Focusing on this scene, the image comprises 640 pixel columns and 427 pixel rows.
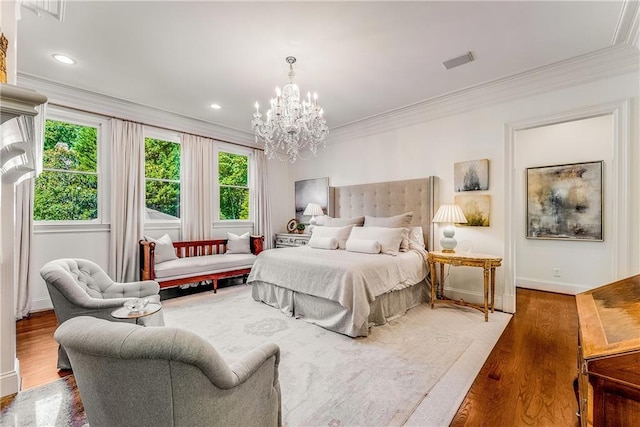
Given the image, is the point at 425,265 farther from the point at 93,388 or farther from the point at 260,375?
the point at 93,388

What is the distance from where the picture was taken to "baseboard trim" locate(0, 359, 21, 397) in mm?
1830

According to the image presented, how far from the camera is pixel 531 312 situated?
3.40 meters

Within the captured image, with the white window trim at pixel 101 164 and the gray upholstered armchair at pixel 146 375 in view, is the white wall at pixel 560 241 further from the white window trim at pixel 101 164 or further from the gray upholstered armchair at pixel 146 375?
the white window trim at pixel 101 164

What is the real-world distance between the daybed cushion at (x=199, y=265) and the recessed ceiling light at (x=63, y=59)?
257cm

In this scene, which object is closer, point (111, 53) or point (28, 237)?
point (111, 53)

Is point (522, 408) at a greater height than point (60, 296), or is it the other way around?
point (60, 296)

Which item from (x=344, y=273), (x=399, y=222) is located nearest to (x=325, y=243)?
(x=399, y=222)

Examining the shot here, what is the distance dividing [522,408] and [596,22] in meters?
3.13

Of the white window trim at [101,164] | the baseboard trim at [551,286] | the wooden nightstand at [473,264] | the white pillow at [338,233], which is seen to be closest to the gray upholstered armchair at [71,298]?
the white window trim at [101,164]

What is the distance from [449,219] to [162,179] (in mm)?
4462

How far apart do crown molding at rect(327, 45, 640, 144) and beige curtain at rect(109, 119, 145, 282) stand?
147 inches

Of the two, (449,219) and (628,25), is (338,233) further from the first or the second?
(628,25)

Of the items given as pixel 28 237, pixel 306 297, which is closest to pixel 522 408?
pixel 306 297

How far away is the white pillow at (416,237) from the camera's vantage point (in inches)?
155
